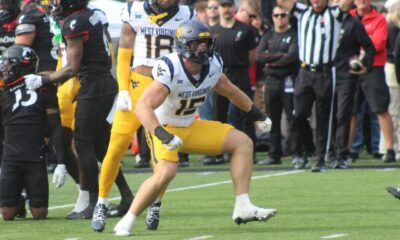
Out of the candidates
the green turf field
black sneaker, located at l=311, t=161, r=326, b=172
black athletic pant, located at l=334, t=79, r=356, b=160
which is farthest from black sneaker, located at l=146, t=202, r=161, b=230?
black athletic pant, located at l=334, t=79, r=356, b=160

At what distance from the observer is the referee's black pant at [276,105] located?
1606cm

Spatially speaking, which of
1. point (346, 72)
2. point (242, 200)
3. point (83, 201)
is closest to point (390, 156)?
point (346, 72)

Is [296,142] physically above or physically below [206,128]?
below

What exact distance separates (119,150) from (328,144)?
19.1 ft

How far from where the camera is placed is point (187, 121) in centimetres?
895

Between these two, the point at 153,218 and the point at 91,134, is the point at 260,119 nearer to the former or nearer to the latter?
the point at 153,218

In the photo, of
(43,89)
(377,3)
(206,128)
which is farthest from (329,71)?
(377,3)

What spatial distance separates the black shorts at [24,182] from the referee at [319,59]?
505 centimetres

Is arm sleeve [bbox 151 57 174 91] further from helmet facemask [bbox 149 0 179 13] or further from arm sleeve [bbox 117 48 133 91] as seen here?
helmet facemask [bbox 149 0 179 13]

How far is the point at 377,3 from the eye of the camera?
71.9ft

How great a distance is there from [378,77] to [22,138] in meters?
6.69

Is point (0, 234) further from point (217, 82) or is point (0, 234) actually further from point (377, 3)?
point (377, 3)

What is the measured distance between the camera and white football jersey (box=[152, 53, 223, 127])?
872 centimetres

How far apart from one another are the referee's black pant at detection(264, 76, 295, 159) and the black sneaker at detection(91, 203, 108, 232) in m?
6.95
